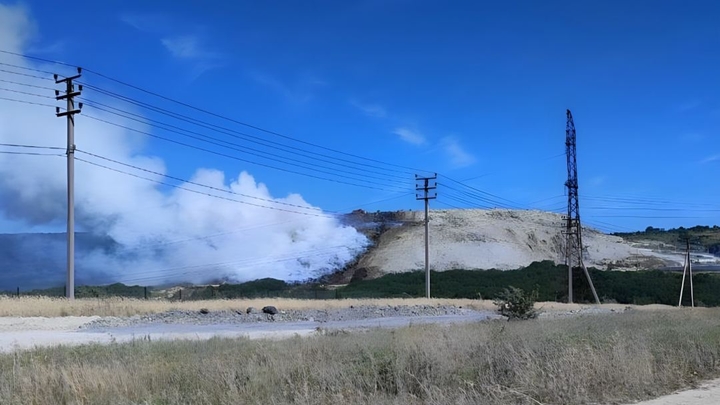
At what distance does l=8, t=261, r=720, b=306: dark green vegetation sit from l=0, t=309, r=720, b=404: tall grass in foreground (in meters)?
51.8

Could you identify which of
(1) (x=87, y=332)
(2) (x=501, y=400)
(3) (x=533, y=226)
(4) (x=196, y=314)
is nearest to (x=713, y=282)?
(3) (x=533, y=226)

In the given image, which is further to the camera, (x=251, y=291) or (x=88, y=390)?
(x=251, y=291)

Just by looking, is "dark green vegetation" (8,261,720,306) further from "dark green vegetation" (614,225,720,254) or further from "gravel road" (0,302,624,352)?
"dark green vegetation" (614,225,720,254)

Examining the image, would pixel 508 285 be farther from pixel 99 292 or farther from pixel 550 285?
pixel 99 292

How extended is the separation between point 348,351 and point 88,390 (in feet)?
17.2

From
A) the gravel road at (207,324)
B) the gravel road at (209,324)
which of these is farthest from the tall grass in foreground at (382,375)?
the gravel road at (209,324)

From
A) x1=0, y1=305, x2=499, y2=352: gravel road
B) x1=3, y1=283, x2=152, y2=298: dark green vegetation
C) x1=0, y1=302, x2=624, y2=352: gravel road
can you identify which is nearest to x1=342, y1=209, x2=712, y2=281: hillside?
x1=3, y1=283, x2=152, y2=298: dark green vegetation

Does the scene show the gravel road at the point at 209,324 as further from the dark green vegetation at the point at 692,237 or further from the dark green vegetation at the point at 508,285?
the dark green vegetation at the point at 692,237

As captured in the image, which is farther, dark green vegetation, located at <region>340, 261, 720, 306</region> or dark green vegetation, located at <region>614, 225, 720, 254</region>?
dark green vegetation, located at <region>614, 225, 720, 254</region>

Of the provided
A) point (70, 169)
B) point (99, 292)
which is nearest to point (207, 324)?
point (70, 169)

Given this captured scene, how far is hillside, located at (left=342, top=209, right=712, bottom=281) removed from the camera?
345ft

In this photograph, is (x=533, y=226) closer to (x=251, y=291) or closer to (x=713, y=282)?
(x=713, y=282)

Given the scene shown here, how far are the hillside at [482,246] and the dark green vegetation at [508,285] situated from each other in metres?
14.4

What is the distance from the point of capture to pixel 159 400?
848 centimetres
